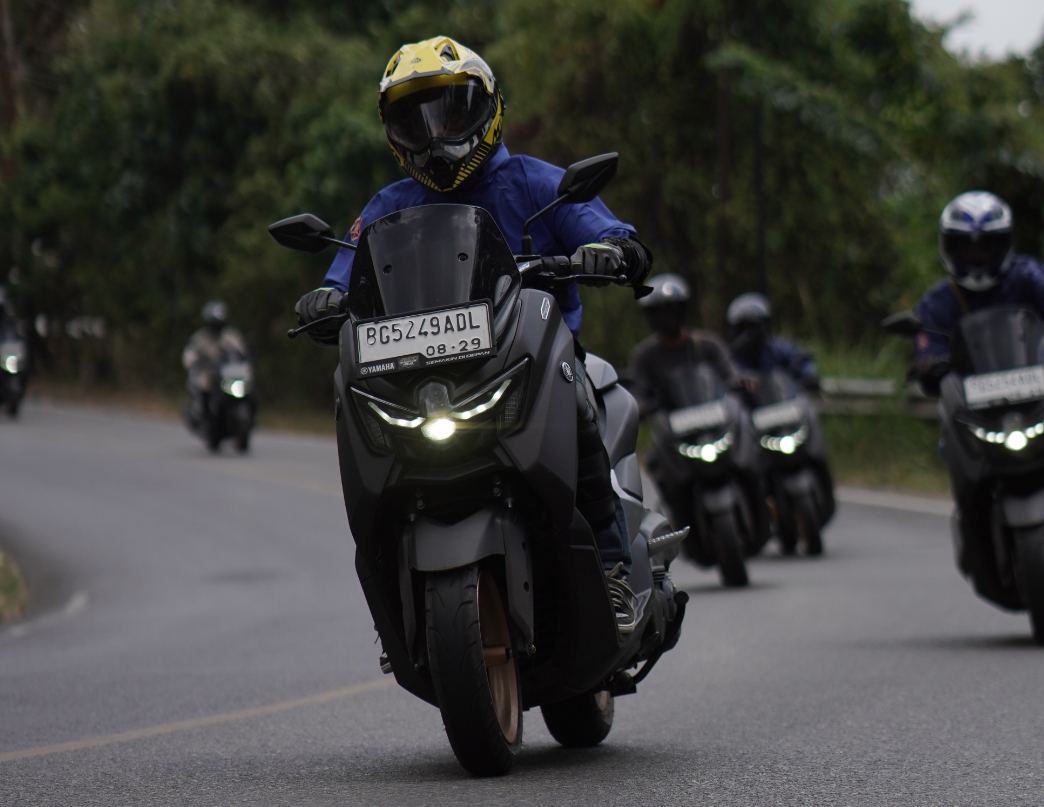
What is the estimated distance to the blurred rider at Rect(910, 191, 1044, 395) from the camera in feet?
28.7

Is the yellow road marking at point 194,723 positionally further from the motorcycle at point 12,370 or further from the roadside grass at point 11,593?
the motorcycle at point 12,370

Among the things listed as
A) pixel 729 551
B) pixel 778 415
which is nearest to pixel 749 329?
pixel 778 415

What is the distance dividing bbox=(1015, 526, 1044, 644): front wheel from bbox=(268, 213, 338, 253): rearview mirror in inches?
155

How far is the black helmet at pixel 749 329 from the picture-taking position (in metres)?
14.8

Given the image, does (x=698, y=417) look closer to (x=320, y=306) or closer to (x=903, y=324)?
(x=903, y=324)

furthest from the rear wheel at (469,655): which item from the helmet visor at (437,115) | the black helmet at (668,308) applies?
the black helmet at (668,308)

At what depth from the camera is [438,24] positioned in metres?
38.0

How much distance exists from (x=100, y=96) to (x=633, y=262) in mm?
Answer: 37032

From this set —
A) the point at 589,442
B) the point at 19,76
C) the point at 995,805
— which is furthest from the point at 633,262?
the point at 19,76

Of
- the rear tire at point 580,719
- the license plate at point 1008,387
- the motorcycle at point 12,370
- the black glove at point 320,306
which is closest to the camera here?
the black glove at point 320,306

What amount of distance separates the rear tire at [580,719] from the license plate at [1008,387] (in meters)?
2.95

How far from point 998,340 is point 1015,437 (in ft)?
1.50

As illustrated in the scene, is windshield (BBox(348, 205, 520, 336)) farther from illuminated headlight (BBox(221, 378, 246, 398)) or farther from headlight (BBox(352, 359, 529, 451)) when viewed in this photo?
illuminated headlight (BBox(221, 378, 246, 398))

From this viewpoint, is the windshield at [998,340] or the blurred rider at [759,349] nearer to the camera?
the windshield at [998,340]
